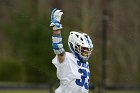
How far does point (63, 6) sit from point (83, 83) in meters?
35.6

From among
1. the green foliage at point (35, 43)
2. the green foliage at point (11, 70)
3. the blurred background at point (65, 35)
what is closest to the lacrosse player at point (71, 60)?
the green foliage at point (35, 43)

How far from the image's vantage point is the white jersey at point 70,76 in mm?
8523

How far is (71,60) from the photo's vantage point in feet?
28.3

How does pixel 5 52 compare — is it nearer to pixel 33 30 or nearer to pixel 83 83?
pixel 33 30

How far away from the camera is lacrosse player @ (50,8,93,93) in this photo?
836cm

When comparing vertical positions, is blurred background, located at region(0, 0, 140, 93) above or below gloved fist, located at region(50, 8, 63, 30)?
below

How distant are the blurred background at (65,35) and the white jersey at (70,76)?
13.0 meters

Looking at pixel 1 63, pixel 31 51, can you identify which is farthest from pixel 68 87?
pixel 1 63

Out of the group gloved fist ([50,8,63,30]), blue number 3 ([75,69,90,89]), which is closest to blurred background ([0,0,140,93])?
blue number 3 ([75,69,90,89])

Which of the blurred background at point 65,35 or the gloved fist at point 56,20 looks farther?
the blurred background at point 65,35

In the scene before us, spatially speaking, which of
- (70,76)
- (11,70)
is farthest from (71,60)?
(11,70)

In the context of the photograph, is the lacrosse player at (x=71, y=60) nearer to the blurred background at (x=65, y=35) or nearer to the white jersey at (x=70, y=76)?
the white jersey at (x=70, y=76)

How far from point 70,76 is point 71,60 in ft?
0.74

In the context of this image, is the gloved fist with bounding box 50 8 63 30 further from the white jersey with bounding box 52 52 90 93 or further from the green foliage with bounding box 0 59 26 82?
the green foliage with bounding box 0 59 26 82
